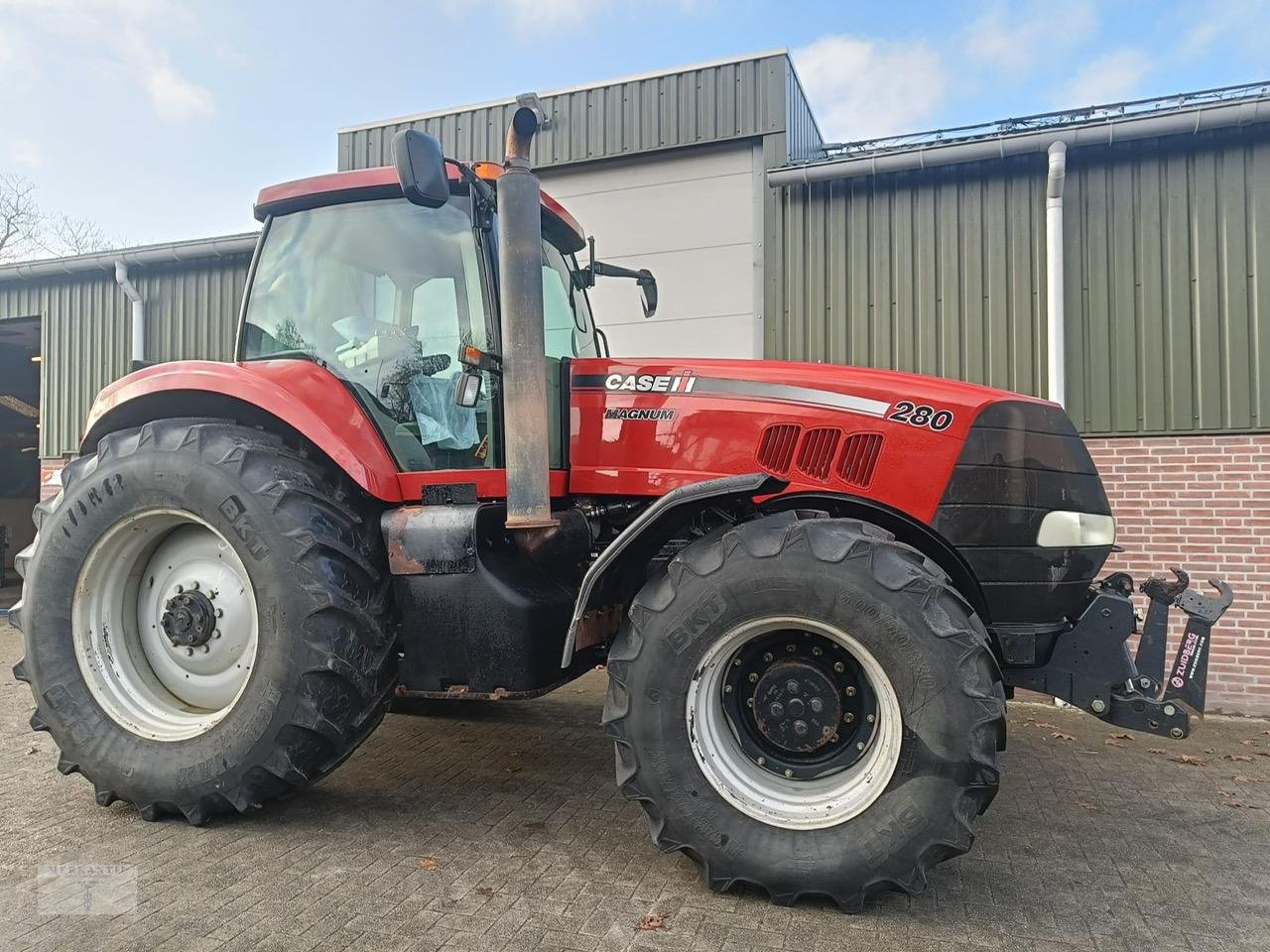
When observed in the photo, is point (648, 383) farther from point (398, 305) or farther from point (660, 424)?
point (398, 305)

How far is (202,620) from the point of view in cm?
335

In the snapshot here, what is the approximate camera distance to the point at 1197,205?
18.9 feet

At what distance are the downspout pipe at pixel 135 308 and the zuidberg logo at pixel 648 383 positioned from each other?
7.68 meters

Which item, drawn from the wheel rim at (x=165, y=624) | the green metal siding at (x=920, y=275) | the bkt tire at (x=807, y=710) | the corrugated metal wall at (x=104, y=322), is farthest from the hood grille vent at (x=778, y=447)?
the corrugated metal wall at (x=104, y=322)

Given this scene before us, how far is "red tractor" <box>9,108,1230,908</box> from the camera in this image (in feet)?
8.74

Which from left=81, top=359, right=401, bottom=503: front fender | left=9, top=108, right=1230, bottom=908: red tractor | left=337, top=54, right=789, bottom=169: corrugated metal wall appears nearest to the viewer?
left=9, top=108, right=1230, bottom=908: red tractor

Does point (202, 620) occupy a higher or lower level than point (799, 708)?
higher

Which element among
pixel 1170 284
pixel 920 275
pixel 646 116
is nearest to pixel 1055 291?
pixel 1170 284

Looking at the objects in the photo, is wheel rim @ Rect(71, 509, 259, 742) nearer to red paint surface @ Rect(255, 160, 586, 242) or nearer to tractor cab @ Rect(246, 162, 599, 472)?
tractor cab @ Rect(246, 162, 599, 472)

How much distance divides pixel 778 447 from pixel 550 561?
1.02 meters

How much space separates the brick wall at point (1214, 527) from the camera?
18.4 feet

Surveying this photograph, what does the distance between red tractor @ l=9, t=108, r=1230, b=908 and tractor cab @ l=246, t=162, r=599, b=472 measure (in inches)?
0.5

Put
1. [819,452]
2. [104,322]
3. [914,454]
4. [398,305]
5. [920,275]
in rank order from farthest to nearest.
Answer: [104,322] < [920,275] < [398,305] < [819,452] < [914,454]

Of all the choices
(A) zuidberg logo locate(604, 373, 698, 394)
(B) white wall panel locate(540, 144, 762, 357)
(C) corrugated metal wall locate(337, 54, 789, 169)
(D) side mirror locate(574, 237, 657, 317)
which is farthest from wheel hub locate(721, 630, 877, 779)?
(C) corrugated metal wall locate(337, 54, 789, 169)
